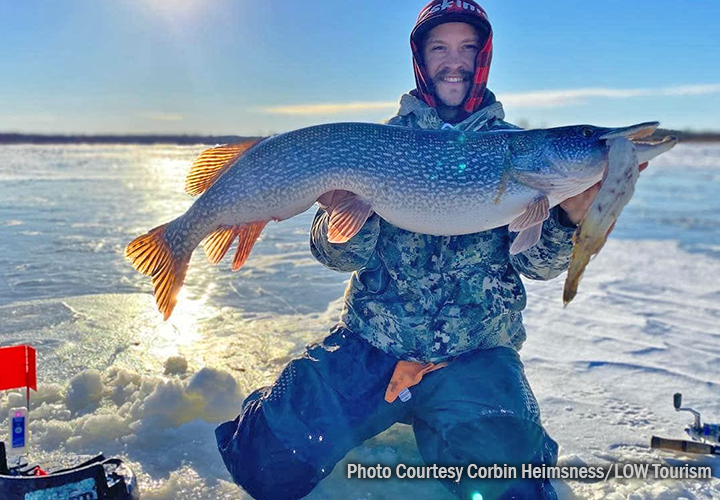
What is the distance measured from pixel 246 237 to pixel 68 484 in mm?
1304

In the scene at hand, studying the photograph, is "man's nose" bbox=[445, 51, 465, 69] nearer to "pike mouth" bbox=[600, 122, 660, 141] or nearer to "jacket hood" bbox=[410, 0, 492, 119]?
"jacket hood" bbox=[410, 0, 492, 119]

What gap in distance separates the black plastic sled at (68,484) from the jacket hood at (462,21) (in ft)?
8.24

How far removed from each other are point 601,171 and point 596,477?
141 cm

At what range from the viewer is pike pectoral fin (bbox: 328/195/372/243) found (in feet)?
9.00

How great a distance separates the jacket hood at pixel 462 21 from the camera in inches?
130

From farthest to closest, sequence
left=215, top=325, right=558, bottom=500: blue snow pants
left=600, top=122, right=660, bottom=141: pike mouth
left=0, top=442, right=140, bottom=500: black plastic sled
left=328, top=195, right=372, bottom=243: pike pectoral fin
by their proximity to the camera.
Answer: left=328, top=195, right=372, bottom=243: pike pectoral fin → left=215, top=325, right=558, bottom=500: blue snow pants → left=600, top=122, right=660, bottom=141: pike mouth → left=0, top=442, right=140, bottom=500: black plastic sled

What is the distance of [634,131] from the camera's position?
2.34 meters

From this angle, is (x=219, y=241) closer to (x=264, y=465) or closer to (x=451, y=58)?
(x=264, y=465)

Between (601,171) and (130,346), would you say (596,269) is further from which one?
(130,346)

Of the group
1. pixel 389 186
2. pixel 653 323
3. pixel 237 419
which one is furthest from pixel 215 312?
pixel 653 323

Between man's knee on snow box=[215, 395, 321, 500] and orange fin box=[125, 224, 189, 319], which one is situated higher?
orange fin box=[125, 224, 189, 319]

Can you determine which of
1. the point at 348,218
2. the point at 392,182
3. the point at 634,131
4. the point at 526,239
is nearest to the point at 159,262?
the point at 348,218

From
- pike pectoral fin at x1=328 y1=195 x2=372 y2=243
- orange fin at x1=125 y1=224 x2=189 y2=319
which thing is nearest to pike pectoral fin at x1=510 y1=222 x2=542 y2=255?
pike pectoral fin at x1=328 y1=195 x2=372 y2=243

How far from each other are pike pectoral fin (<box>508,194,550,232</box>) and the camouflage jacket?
0.15m
